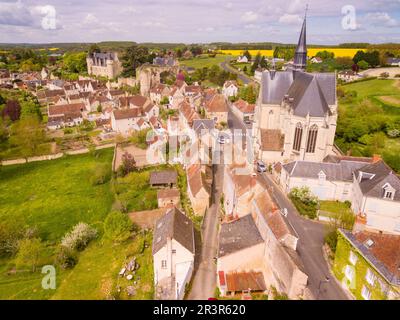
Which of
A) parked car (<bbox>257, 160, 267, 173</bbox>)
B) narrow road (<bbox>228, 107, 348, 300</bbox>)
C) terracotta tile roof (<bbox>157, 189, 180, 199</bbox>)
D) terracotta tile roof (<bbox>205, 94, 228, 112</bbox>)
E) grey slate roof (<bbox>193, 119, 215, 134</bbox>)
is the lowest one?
narrow road (<bbox>228, 107, 348, 300</bbox>)

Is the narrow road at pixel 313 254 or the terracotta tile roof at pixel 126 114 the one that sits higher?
the terracotta tile roof at pixel 126 114

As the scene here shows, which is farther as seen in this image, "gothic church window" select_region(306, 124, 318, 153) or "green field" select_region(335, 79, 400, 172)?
"green field" select_region(335, 79, 400, 172)

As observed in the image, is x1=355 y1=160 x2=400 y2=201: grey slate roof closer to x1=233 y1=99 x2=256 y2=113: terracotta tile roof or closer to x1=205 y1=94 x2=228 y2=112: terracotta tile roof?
x1=205 y1=94 x2=228 y2=112: terracotta tile roof

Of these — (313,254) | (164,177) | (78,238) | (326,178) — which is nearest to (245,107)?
(164,177)

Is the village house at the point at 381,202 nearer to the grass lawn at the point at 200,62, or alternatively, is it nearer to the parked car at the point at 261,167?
the parked car at the point at 261,167

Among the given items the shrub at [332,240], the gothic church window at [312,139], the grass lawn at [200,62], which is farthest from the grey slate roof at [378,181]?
the grass lawn at [200,62]

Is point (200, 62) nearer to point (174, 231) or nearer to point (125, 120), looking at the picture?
point (125, 120)

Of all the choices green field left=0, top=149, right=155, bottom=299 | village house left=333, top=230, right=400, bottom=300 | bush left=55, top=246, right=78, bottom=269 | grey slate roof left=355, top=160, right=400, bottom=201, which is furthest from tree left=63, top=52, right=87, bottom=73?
village house left=333, top=230, right=400, bottom=300
